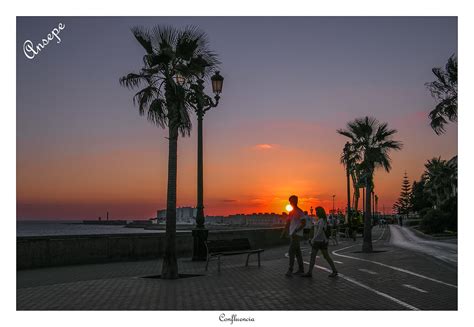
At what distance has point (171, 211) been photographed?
520 inches

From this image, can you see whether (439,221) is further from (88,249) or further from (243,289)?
(243,289)

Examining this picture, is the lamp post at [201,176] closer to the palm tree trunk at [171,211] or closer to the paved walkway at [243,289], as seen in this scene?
the paved walkway at [243,289]

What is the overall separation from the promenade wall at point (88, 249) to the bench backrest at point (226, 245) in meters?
4.48

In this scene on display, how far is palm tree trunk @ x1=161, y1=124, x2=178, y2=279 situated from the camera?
13.1 meters

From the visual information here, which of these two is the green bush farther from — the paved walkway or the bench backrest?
the bench backrest

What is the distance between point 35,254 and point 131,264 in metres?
3.06

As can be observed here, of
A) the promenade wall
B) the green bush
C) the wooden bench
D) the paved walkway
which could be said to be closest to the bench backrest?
the wooden bench

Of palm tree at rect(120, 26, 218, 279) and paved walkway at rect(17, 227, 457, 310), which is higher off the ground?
palm tree at rect(120, 26, 218, 279)

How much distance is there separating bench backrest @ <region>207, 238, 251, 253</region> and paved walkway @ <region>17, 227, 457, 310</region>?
612mm

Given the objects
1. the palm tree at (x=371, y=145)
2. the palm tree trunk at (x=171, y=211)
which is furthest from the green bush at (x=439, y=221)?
the palm tree trunk at (x=171, y=211)

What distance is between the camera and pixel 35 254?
15430 millimetres
